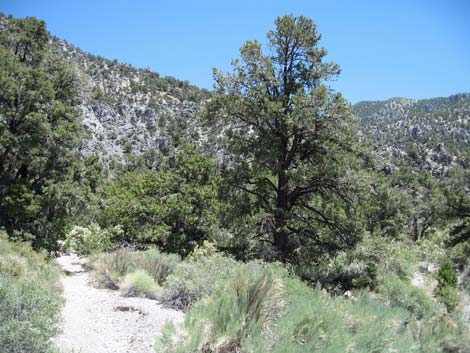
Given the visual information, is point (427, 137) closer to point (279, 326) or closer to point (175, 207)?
point (175, 207)

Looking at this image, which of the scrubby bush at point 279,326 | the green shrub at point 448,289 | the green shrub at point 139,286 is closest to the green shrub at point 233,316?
the scrubby bush at point 279,326

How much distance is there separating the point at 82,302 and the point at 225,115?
6.56 m

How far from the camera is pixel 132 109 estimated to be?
77.5 meters

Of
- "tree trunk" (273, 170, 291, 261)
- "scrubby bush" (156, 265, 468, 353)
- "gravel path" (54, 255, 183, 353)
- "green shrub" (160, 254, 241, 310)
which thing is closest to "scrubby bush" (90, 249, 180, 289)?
"gravel path" (54, 255, 183, 353)

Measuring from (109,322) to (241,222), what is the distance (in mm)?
5943

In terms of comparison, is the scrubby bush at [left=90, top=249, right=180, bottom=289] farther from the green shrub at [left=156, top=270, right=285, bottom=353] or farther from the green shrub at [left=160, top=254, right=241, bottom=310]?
the green shrub at [left=156, top=270, right=285, bottom=353]

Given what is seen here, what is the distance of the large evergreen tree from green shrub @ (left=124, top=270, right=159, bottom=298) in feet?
12.4

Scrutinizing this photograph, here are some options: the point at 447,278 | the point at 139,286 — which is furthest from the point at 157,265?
the point at 447,278

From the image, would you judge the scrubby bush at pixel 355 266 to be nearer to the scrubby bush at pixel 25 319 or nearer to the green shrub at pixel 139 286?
the green shrub at pixel 139 286

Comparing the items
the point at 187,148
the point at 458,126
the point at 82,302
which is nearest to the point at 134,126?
the point at 187,148

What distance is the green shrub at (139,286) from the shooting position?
8.17 m

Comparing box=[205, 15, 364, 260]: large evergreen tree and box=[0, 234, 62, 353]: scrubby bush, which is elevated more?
box=[205, 15, 364, 260]: large evergreen tree

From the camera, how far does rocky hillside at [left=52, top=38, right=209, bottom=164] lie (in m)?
69.2

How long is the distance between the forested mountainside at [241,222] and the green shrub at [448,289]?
0.07 m
